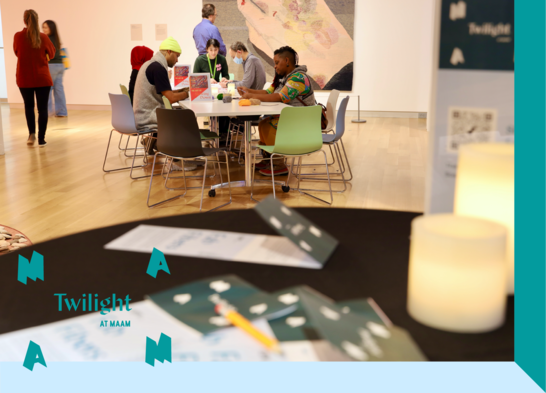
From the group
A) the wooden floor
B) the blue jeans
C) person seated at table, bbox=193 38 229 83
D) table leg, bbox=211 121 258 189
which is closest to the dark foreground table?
the wooden floor

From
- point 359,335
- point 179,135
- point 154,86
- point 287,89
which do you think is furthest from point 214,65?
point 359,335

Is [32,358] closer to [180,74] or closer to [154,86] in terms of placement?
[154,86]

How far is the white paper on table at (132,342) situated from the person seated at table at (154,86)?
14.8 feet

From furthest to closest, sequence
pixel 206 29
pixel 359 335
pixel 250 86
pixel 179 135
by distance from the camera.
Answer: pixel 206 29, pixel 250 86, pixel 179 135, pixel 359 335

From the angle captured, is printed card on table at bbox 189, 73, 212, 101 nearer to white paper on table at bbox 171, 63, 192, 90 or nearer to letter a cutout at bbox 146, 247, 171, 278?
white paper on table at bbox 171, 63, 192, 90

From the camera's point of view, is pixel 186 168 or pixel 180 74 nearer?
pixel 186 168

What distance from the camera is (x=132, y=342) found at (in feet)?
2.24

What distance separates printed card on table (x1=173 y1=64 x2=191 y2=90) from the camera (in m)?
5.52

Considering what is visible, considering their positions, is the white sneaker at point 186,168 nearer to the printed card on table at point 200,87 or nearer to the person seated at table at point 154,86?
the person seated at table at point 154,86

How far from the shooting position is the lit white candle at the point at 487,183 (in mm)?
695
